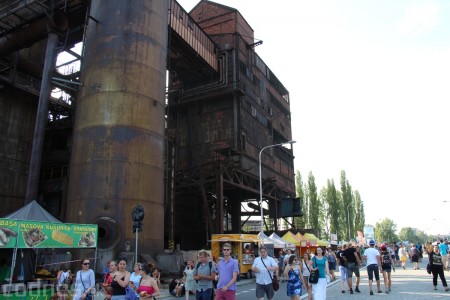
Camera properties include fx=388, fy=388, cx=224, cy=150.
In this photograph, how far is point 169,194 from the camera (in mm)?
27016

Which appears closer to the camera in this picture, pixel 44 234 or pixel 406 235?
pixel 44 234

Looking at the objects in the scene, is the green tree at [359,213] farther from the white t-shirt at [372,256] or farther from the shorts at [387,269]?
A: the white t-shirt at [372,256]

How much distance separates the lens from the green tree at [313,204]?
63.8m

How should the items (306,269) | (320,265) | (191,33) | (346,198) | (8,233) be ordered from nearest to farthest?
(320,265), (8,233), (306,269), (191,33), (346,198)

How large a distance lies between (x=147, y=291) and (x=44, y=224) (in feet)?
21.1

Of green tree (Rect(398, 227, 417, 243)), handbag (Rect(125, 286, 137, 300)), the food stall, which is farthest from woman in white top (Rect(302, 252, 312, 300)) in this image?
green tree (Rect(398, 227, 417, 243))

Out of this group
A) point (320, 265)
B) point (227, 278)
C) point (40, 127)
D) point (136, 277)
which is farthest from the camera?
point (40, 127)

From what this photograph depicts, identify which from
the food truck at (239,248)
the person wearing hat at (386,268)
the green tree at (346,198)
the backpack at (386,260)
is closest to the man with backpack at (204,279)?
the person wearing hat at (386,268)

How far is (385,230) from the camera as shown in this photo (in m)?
144

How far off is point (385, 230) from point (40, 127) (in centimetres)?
14348

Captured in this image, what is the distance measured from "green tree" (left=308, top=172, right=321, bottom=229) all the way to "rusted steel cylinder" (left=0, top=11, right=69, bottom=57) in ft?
162

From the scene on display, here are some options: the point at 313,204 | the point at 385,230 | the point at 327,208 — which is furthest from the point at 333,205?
the point at 385,230

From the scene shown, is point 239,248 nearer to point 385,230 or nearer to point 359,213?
point 359,213

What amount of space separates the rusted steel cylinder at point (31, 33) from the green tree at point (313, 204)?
4931cm
